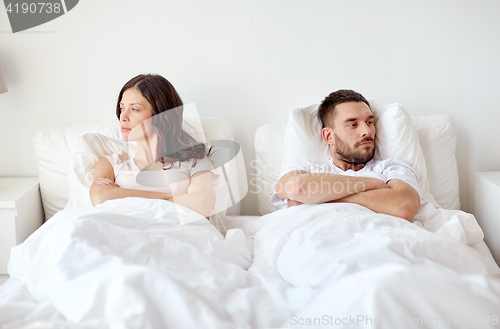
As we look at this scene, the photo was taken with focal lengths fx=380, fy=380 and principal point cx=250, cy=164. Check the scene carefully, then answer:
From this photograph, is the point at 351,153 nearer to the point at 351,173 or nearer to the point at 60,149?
the point at 351,173

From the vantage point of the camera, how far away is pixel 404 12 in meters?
1.82

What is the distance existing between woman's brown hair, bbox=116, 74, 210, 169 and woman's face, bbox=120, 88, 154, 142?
20 mm

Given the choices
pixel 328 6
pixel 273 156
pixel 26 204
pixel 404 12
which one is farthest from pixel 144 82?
pixel 404 12

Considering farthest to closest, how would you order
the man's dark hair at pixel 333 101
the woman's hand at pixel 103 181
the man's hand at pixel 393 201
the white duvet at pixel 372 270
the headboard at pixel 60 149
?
the headboard at pixel 60 149 → the man's dark hair at pixel 333 101 → the woman's hand at pixel 103 181 → the man's hand at pixel 393 201 → the white duvet at pixel 372 270

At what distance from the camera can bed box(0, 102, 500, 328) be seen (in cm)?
81

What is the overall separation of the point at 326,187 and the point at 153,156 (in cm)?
73

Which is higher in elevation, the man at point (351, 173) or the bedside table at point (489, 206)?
the man at point (351, 173)

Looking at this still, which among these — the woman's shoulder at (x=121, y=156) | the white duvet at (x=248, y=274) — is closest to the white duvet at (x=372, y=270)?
the white duvet at (x=248, y=274)

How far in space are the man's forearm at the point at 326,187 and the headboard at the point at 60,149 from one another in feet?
1.53

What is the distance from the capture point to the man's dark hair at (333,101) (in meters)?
1.61

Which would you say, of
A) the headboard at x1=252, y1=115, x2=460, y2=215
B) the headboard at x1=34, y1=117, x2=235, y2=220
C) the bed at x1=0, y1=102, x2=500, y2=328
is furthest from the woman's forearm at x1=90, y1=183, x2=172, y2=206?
the headboard at x1=252, y1=115, x2=460, y2=215

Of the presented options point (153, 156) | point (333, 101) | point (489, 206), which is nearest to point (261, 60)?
point (333, 101)

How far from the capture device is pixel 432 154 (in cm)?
168

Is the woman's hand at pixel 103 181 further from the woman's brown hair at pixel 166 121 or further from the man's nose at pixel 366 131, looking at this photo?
the man's nose at pixel 366 131
